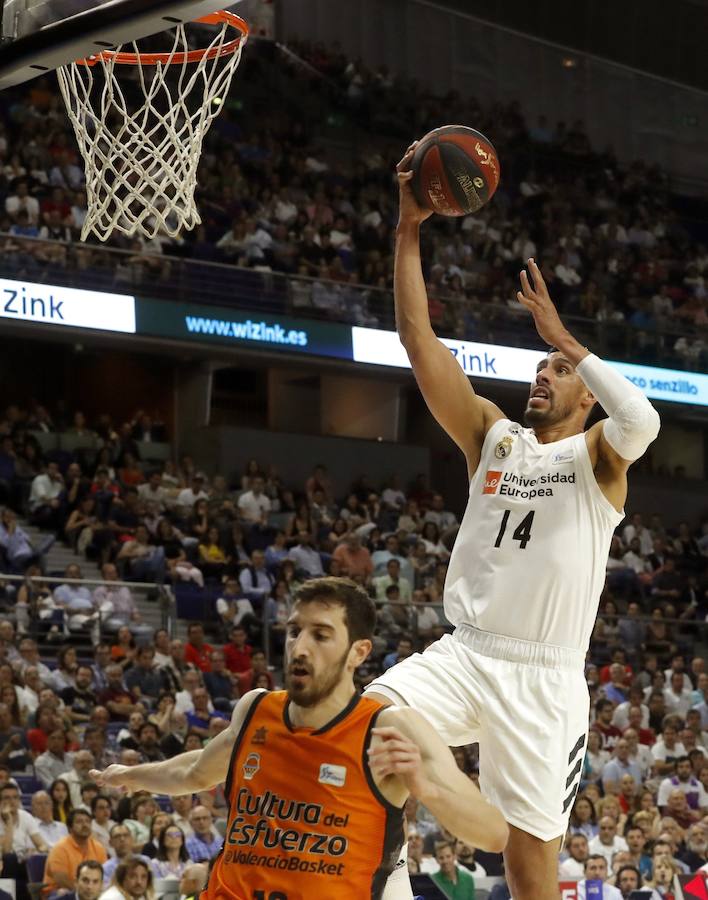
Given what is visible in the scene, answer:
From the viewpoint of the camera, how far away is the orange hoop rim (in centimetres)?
643

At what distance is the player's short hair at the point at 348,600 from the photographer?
12.2ft

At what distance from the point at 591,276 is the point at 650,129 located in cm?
729

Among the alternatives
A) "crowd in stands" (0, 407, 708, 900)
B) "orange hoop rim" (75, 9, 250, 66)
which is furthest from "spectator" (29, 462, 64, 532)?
"orange hoop rim" (75, 9, 250, 66)

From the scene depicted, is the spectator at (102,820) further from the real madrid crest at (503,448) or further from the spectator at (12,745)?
the real madrid crest at (503,448)

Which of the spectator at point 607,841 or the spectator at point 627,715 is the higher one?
the spectator at point 627,715

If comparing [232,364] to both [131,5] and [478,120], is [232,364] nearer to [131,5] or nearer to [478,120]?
[478,120]

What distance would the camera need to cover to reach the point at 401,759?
11.1 ft

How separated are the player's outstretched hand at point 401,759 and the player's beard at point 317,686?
276mm

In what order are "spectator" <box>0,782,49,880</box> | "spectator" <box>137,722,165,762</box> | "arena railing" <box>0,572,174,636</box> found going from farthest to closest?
"arena railing" <box>0,572,174,636</box> → "spectator" <box>137,722,165,762</box> → "spectator" <box>0,782,49,880</box>

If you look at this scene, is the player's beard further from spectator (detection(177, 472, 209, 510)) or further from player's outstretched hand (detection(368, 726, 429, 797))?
spectator (detection(177, 472, 209, 510))

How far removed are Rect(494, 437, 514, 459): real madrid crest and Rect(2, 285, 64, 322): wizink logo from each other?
37.1 feet

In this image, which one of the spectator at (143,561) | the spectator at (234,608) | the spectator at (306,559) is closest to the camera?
the spectator at (234,608)

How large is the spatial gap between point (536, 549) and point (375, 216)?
1580 centimetres

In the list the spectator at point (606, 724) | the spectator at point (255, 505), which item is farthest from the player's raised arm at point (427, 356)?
the spectator at point (255, 505)
